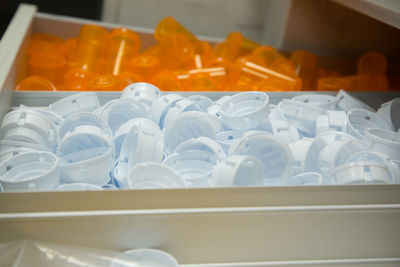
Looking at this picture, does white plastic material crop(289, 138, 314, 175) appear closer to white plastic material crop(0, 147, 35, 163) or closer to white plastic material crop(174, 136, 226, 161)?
white plastic material crop(174, 136, 226, 161)

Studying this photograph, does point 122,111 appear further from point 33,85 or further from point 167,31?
point 167,31

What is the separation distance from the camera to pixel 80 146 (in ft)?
3.30

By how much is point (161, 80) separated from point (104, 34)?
0.43 m

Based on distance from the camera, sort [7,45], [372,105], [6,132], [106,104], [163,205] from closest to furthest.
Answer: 1. [163,205]
2. [6,132]
3. [106,104]
4. [7,45]
5. [372,105]

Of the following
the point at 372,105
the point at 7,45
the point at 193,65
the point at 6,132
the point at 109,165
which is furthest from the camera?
the point at 193,65

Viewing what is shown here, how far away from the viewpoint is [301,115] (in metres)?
1.25

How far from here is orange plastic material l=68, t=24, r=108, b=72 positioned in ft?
5.34

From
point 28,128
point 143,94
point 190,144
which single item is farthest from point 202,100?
point 28,128

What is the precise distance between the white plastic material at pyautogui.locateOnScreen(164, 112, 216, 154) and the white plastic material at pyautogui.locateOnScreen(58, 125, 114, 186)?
157mm

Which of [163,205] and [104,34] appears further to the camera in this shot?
[104,34]

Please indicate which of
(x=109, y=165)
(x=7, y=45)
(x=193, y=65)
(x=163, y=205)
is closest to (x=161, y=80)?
(x=193, y=65)

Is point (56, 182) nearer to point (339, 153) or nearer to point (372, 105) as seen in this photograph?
point (339, 153)

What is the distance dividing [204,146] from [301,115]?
0.39 meters

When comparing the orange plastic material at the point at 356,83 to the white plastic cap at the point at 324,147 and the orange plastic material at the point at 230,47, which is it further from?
the white plastic cap at the point at 324,147
